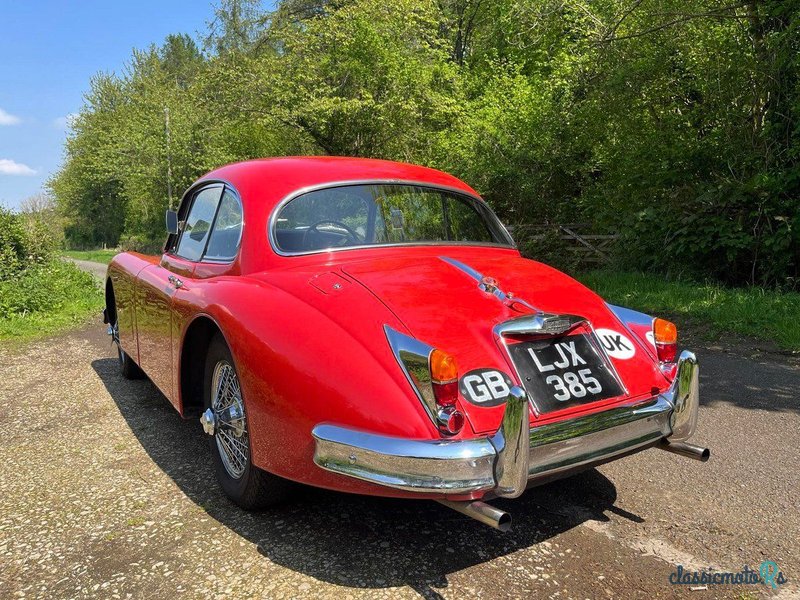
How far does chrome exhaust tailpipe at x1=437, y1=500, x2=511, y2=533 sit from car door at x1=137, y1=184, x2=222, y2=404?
1.95 meters

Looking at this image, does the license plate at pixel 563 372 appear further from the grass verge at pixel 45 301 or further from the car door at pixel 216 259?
the grass verge at pixel 45 301

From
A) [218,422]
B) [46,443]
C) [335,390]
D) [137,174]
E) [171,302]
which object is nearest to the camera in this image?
[335,390]

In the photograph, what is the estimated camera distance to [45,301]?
Result: 8945 millimetres

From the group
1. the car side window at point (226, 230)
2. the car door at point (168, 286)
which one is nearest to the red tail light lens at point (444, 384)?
the car side window at point (226, 230)

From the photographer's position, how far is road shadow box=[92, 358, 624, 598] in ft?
7.39

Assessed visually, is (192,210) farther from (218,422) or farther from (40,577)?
(40,577)

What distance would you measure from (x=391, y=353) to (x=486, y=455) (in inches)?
19.4

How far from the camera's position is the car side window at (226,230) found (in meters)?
3.17

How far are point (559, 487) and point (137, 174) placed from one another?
97.3 feet

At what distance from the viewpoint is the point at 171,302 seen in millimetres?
3396

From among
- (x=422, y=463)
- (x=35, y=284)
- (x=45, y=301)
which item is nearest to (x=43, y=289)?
(x=35, y=284)

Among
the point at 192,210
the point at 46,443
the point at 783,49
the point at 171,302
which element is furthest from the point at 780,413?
the point at 783,49

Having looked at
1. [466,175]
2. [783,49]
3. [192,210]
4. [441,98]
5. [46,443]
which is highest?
[441,98]

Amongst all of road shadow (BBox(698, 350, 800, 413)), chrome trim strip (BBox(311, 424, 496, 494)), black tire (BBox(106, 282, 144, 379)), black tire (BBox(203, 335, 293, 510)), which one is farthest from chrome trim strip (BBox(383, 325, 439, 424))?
black tire (BBox(106, 282, 144, 379))
